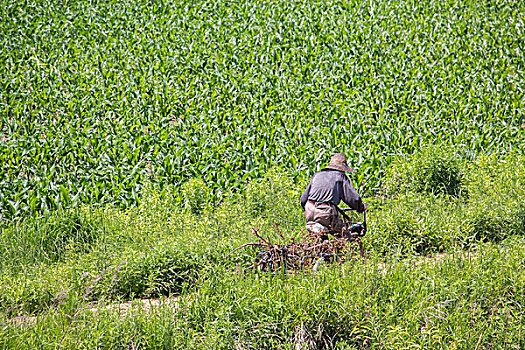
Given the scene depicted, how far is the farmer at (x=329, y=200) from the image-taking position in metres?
6.53

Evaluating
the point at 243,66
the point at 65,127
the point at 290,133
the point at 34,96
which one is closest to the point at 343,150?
the point at 290,133

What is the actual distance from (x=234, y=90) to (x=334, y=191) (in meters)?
6.54

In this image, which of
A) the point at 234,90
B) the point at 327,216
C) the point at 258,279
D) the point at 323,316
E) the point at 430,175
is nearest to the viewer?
the point at 323,316

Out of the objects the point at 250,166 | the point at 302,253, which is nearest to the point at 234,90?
the point at 250,166

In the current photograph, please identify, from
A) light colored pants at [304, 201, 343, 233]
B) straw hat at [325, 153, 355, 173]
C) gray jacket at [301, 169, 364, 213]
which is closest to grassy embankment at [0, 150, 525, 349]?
light colored pants at [304, 201, 343, 233]

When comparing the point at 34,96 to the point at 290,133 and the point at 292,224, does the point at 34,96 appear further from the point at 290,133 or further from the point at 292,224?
the point at 292,224

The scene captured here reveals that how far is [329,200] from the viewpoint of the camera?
6523 mm

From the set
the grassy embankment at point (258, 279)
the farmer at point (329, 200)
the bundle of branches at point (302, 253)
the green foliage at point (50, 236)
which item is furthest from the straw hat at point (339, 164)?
the green foliage at point (50, 236)

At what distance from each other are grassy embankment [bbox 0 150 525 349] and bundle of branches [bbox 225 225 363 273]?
184 mm

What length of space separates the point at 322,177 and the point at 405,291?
1844 millimetres

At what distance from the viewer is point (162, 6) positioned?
16.9m

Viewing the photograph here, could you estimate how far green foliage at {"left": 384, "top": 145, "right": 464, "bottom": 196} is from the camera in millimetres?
9219

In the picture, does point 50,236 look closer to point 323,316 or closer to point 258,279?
point 258,279

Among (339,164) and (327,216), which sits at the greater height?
(339,164)
